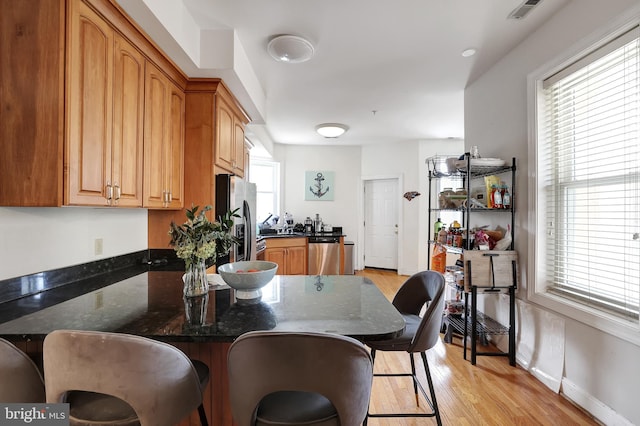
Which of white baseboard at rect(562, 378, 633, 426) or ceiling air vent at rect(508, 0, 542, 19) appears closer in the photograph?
white baseboard at rect(562, 378, 633, 426)

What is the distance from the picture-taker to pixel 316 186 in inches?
232

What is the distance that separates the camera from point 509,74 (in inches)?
97.3

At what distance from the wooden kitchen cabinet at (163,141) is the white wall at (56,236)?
335 mm

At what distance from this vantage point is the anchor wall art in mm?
5891

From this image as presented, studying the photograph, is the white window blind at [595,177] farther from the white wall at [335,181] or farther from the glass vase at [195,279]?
the white wall at [335,181]

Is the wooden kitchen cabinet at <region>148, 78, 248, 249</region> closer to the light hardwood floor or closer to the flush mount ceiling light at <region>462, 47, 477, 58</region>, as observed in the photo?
the light hardwood floor

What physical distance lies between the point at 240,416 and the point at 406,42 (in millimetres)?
2569

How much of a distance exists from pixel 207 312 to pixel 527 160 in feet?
8.11

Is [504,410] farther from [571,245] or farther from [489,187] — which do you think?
[489,187]

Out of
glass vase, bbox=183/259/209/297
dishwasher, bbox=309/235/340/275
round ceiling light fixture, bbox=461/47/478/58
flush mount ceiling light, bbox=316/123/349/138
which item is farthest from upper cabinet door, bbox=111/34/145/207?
dishwasher, bbox=309/235/340/275

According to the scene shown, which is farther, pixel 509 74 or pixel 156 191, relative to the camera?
pixel 509 74

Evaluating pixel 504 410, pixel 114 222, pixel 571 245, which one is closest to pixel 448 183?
pixel 571 245

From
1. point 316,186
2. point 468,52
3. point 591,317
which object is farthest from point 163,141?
point 316,186

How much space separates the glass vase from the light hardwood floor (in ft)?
4.14
